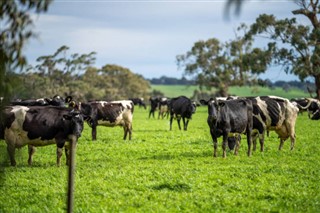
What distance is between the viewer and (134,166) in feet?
50.9

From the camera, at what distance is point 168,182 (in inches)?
490

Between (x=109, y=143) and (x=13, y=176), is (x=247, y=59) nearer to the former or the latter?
(x=109, y=143)

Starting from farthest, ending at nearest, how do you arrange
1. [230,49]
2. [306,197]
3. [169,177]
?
[230,49] < [169,177] < [306,197]

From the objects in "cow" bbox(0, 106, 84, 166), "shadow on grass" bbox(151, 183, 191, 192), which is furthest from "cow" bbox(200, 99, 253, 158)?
"shadow on grass" bbox(151, 183, 191, 192)

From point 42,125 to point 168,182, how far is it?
5146 millimetres

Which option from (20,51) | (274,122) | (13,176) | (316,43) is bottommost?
(13,176)

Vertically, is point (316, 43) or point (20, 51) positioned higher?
point (316, 43)

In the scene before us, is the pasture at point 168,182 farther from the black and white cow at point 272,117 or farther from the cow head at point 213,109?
the cow head at point 213,109

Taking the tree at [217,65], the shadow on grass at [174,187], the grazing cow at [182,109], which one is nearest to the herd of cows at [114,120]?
the shadow on grass at [174,187]

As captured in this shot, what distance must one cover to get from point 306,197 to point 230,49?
86688 mm

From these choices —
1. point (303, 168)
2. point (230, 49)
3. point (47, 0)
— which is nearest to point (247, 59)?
point (230, 49)

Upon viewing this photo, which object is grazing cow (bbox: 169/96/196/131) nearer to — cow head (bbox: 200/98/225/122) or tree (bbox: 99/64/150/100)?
cow head (bbox: 200/98/225/122)

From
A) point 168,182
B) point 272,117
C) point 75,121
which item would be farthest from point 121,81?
point 168,182

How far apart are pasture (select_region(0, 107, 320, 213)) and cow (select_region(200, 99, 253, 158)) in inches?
28.3
